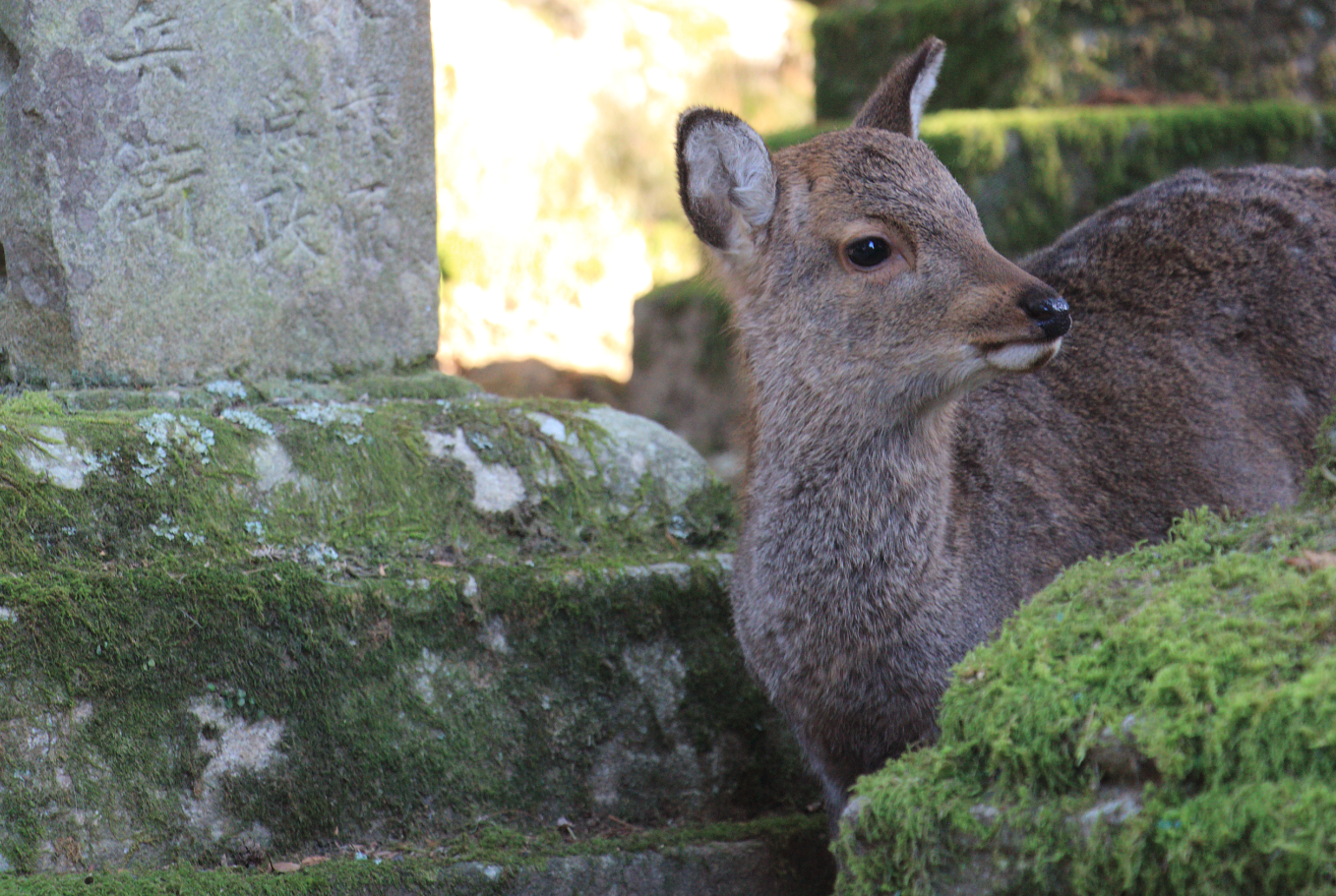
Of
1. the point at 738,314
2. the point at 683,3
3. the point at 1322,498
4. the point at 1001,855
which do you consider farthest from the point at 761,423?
the point at 683,3

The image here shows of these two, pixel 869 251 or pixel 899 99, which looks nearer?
pixel 869 251

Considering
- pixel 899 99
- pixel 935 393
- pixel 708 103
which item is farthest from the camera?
pixel 708 103

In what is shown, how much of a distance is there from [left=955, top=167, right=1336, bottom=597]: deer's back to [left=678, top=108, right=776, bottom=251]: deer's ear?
1098mm

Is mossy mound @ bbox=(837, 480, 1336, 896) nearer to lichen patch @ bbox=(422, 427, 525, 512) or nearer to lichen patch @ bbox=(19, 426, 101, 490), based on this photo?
lichen patch @ bbox=(422, 427, 525, 512)

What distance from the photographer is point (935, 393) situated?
12.6 feet

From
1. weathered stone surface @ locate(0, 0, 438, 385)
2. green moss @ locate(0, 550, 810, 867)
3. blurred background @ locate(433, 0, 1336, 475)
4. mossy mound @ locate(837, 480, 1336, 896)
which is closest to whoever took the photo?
mossy mound @ locate(837, 480, 1336, 896)

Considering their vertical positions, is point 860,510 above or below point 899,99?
below

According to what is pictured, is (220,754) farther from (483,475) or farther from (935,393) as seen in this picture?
(935,393)

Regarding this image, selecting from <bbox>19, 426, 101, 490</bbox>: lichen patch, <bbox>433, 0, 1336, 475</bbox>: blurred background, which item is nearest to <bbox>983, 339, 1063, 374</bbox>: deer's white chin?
<bbox>433, 0, 1336, 475</bbox>: blurred background

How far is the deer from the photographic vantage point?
3830mm

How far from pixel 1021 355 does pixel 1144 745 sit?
1.59 metres

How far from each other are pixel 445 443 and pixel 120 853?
1793mm

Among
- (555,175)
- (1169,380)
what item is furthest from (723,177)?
(555,175)

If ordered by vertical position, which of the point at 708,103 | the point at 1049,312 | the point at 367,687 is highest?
the point at 708,103
